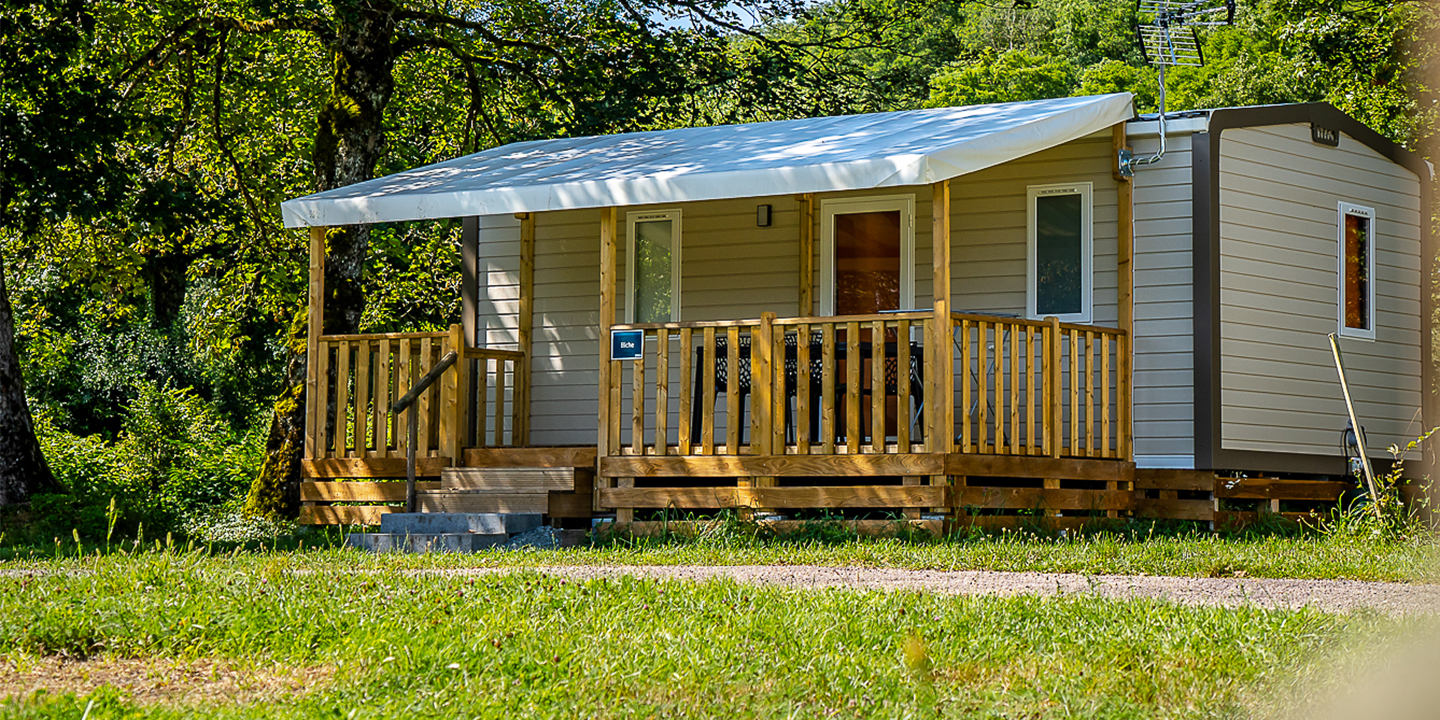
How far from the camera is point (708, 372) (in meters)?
10.0

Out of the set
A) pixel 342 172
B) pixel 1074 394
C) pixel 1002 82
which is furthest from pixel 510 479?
pixel 1002 82

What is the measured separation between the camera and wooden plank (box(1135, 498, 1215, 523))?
10789 millimetres

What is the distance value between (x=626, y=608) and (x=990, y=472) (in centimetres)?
444

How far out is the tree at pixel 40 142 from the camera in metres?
13.5

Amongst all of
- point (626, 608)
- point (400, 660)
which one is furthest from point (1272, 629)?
point (400, 660)

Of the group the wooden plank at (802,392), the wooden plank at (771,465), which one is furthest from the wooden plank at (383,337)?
the wooden plank at (802,392)

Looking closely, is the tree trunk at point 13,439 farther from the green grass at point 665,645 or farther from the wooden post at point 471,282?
the green grass at point 665,645

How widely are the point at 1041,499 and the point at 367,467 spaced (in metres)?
5.36

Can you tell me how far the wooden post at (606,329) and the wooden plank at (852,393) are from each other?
5.67 ft

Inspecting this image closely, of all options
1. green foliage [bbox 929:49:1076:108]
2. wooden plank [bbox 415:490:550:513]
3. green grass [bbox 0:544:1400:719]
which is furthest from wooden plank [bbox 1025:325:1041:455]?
green foliage [bbox 929:49:1076:108]

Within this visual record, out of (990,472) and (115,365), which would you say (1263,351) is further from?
(115,365)

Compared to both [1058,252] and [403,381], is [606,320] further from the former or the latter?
[1058,252]

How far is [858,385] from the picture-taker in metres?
9.59

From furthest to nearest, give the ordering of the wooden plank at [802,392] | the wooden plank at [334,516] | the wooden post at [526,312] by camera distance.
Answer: the wooden post at [526,312] → the wooden plank at [334,516] → the wooden plank at [802,392]
